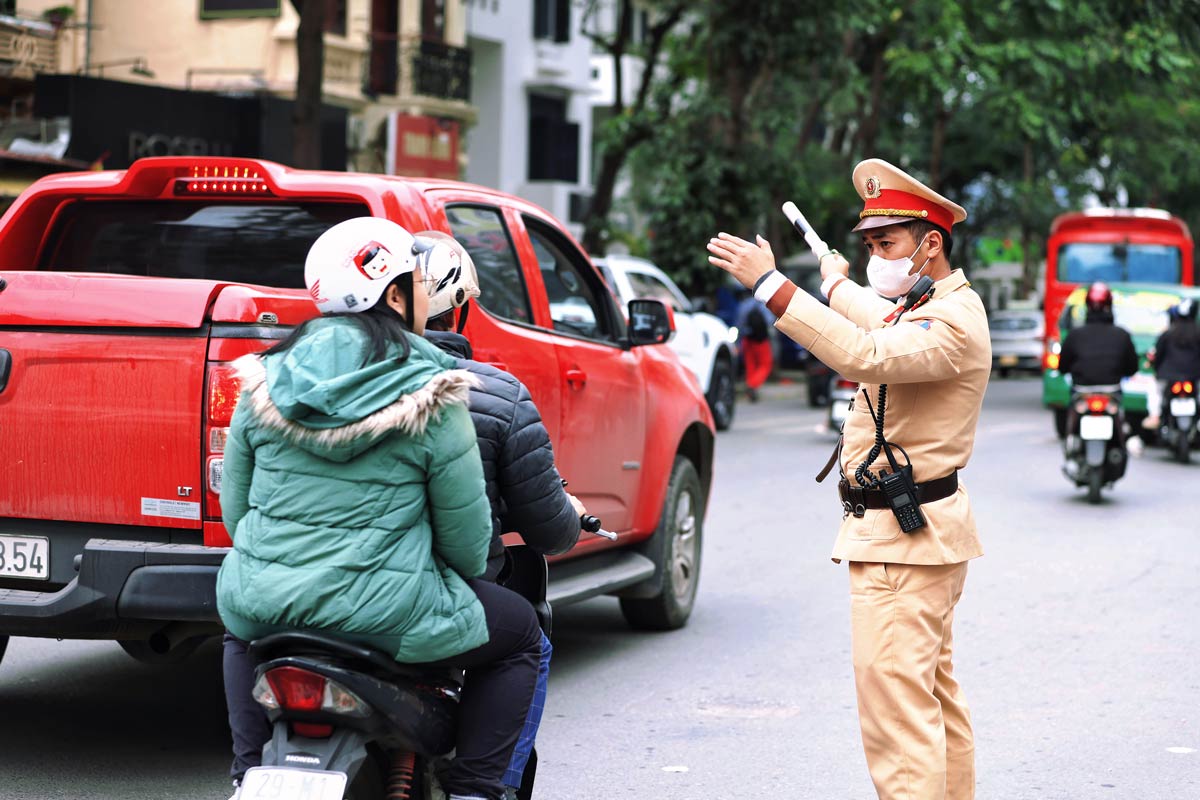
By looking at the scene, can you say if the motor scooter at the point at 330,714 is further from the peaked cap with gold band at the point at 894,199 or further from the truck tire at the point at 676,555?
the truck tire at the point at 676,555

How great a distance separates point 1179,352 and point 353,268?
48.4 ft

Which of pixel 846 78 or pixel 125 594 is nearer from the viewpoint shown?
pixel 125 594

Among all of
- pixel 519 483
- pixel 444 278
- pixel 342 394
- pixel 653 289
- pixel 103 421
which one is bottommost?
pixel 653 289

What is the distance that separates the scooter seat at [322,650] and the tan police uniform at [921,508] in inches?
49.0

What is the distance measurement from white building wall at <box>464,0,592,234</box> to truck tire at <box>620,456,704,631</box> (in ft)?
90.1

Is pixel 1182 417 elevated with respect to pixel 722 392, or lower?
elevated

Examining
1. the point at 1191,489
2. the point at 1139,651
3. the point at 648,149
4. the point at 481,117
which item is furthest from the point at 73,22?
the point at 1139,651

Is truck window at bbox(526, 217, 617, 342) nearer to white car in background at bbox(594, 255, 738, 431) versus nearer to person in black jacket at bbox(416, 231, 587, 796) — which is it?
person in black jacket at bbox(416, 231, 587, 796)

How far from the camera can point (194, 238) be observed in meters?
6.15

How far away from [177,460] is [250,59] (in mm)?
21569

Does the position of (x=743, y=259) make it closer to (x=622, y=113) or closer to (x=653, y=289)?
(x=653, y=289)

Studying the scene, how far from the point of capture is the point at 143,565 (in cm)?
502

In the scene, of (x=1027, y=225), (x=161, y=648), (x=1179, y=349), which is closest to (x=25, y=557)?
(x=161, y=648)

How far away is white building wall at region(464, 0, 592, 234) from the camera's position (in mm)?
35812
